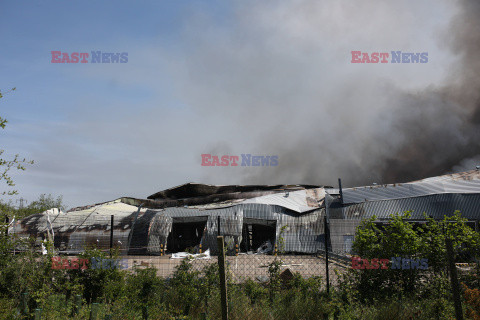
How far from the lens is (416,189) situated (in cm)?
2617

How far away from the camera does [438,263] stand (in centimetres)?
732

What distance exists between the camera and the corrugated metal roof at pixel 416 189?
25.4 metres

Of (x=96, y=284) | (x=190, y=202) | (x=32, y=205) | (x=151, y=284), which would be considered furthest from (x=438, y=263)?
(x=32, y=205)

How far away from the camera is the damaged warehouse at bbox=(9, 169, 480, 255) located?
75.5 ft

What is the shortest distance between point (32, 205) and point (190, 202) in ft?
107

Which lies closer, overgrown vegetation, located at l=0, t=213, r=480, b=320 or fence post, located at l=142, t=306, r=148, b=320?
fence post, located at l=142, t=306, r=148, b=320

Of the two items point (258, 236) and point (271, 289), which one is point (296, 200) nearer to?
point (258, 236)

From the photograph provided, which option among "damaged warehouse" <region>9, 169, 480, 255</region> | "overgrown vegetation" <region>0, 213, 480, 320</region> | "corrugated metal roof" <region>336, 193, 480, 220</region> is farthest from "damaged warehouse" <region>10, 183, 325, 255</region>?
"overgrown vegetation" <region>0, 213, 480, 320</region>

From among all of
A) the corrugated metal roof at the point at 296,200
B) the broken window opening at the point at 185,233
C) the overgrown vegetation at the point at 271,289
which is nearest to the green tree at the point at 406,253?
the overgrown vegetation at the point at 271,289

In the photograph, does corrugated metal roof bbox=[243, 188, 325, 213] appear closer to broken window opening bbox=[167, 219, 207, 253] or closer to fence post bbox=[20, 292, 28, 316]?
broken window opening bbox=[167, 219, 207, 253]

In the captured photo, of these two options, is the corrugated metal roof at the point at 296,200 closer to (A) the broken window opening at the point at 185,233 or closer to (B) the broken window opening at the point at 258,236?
(B) the broken window opening at the point at 258,236

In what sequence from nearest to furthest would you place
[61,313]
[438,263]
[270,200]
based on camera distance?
[61,313] → [438,263] → [270,200]

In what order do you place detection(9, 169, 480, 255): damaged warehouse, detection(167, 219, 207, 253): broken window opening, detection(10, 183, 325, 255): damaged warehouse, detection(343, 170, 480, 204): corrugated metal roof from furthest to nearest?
detection(167, 219, 207, 253): broken window opening → detection(343, 170, 480, 204): corrugated metal roof → detection(10, 183, 325, 255): damaged warehouse → detection(9, 169, 480, 255): damaged warehouse

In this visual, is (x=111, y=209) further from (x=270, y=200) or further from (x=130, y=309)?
(x=130, y=309)
